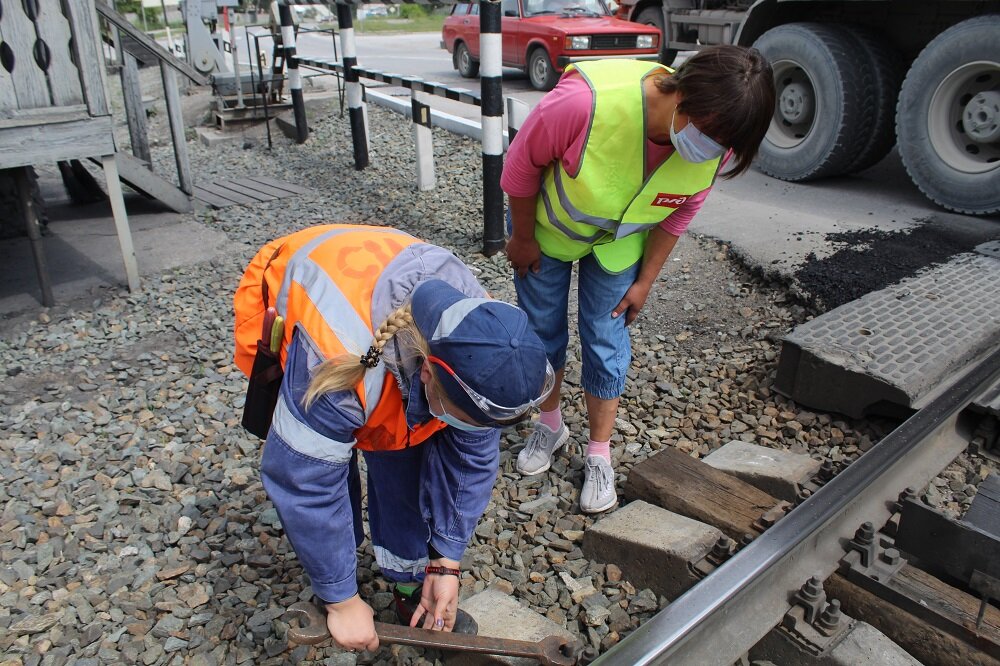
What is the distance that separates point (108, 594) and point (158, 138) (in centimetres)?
922

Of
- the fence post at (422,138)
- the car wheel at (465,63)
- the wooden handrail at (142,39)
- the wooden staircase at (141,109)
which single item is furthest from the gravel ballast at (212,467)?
the car wheel at (465,63)

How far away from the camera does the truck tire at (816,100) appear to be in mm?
5992

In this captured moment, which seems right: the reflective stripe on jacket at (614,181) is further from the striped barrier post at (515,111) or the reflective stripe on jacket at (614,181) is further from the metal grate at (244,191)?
the metal grate at (244,191)

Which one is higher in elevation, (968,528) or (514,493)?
(968,528)

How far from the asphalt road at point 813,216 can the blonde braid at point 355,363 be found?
345cm

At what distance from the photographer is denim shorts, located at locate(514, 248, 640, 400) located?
104 inches

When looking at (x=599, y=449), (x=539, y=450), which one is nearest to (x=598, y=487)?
(x=599, y=449)

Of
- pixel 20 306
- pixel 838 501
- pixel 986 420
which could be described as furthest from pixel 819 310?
pixel 20 306

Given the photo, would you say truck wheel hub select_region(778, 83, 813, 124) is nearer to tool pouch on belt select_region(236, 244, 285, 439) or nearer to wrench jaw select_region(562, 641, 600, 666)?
wrench jaw select_region(562, 641, 600, 666)

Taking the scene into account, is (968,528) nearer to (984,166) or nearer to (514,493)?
(514,493)

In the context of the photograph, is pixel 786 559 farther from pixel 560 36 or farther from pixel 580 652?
pixel 560 36

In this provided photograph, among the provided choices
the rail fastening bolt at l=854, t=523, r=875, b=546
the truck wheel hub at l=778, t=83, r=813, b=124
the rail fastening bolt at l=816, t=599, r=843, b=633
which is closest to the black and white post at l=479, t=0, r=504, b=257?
the truck wheel hub at l=778, t=83, r=813, b=124

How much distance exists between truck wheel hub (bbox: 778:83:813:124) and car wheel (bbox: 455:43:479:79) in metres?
7.83

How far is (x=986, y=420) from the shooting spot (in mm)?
3084
